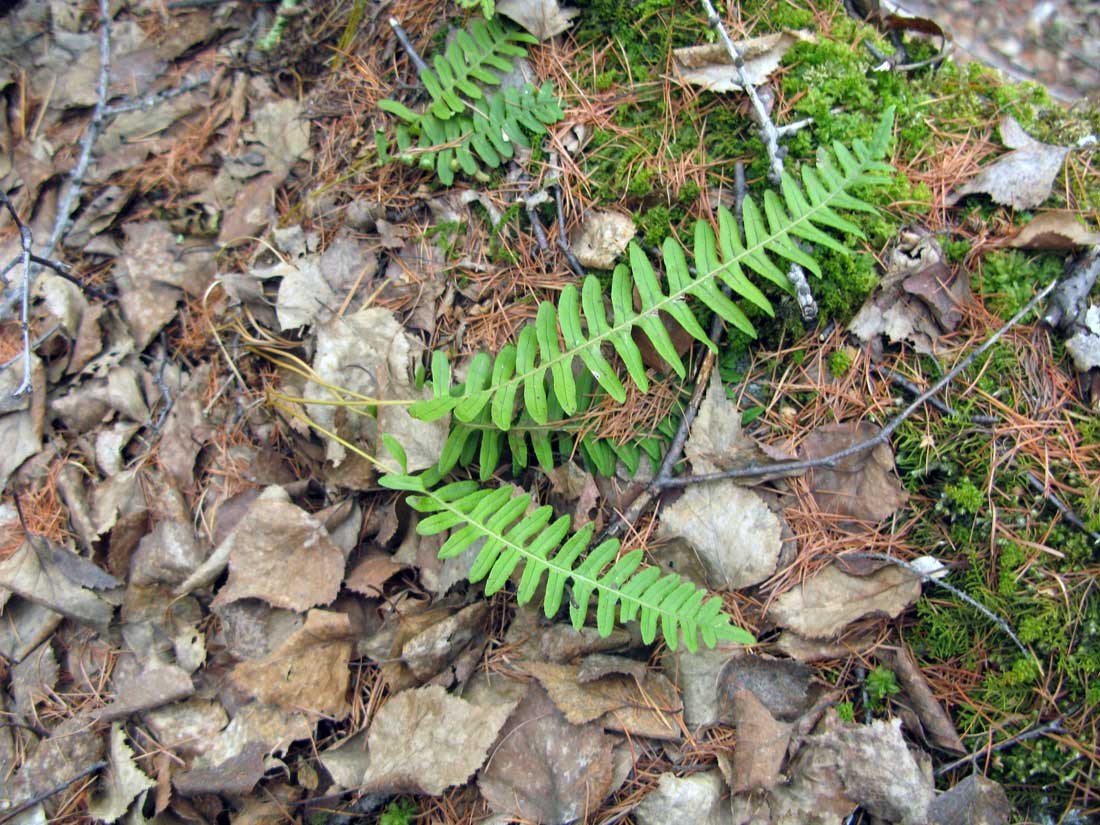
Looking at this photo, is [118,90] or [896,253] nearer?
[896,253]

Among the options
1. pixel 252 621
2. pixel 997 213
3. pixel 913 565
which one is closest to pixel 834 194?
pixel 997 213

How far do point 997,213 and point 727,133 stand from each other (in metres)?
1.18

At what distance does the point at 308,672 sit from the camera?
2.83m

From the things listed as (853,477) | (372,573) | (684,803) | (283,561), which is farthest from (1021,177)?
(283,561)

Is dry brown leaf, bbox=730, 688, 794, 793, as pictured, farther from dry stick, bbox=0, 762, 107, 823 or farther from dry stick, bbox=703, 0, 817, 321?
dry stick, bbox=0, 762, 107, 823

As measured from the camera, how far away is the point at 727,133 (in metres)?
3.14

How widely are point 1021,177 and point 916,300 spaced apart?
70 centimetres

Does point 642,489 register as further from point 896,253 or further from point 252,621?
point 252,621

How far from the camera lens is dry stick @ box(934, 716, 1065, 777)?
2555 mm

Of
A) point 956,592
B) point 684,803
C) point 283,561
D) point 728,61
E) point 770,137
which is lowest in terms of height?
point 684,803

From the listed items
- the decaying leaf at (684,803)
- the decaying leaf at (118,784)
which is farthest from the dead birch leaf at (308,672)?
the decaying leaf at (684,803)

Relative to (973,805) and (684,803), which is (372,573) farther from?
(973,805)

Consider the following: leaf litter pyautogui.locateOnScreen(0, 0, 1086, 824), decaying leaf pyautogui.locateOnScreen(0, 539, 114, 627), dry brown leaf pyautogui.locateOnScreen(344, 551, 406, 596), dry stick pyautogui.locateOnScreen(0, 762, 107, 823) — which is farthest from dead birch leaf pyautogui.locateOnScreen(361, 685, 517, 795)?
decaying leaf pyautogui.locateOnScreen(0, 539, 114, 627)

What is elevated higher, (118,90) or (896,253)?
(118,90)
